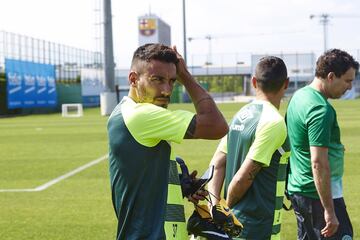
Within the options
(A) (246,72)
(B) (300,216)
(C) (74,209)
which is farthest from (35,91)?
(A) (246,72)

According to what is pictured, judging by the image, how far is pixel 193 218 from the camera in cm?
362

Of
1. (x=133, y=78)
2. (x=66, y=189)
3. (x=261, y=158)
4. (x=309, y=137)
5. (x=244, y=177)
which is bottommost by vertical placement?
(x=66, y=189)

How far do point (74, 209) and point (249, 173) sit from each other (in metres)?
5.61

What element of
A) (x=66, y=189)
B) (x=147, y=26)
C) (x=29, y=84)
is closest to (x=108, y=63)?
(x=29, y=84)

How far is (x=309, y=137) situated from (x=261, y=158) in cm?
40

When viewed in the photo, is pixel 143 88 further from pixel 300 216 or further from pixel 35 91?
pixel 35 91

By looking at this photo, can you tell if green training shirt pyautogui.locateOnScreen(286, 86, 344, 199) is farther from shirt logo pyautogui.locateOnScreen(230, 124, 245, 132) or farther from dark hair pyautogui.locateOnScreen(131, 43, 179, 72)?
dark hair pyautogui.locateOnScreen(131, 43, 179, 72)

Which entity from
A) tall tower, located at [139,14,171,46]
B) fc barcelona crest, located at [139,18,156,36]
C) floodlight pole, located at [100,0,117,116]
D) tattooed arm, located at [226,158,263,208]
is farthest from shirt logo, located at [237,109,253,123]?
fc barcelona crest, located at [139,18,156,36]

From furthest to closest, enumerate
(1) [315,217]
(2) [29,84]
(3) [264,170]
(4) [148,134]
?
(2) [29,84] → (1) [315,217] → (3) [264,170] → (4) [148,134]

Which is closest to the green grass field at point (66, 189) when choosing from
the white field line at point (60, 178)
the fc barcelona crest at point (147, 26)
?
the white field line at point (60, 178)

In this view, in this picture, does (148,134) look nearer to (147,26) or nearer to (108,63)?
(108,63)

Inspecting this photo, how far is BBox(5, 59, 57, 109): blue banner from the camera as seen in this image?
43.0 metres

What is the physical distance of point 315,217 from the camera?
15.7ft

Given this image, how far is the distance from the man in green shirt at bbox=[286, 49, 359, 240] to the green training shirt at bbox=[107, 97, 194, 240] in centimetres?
137
